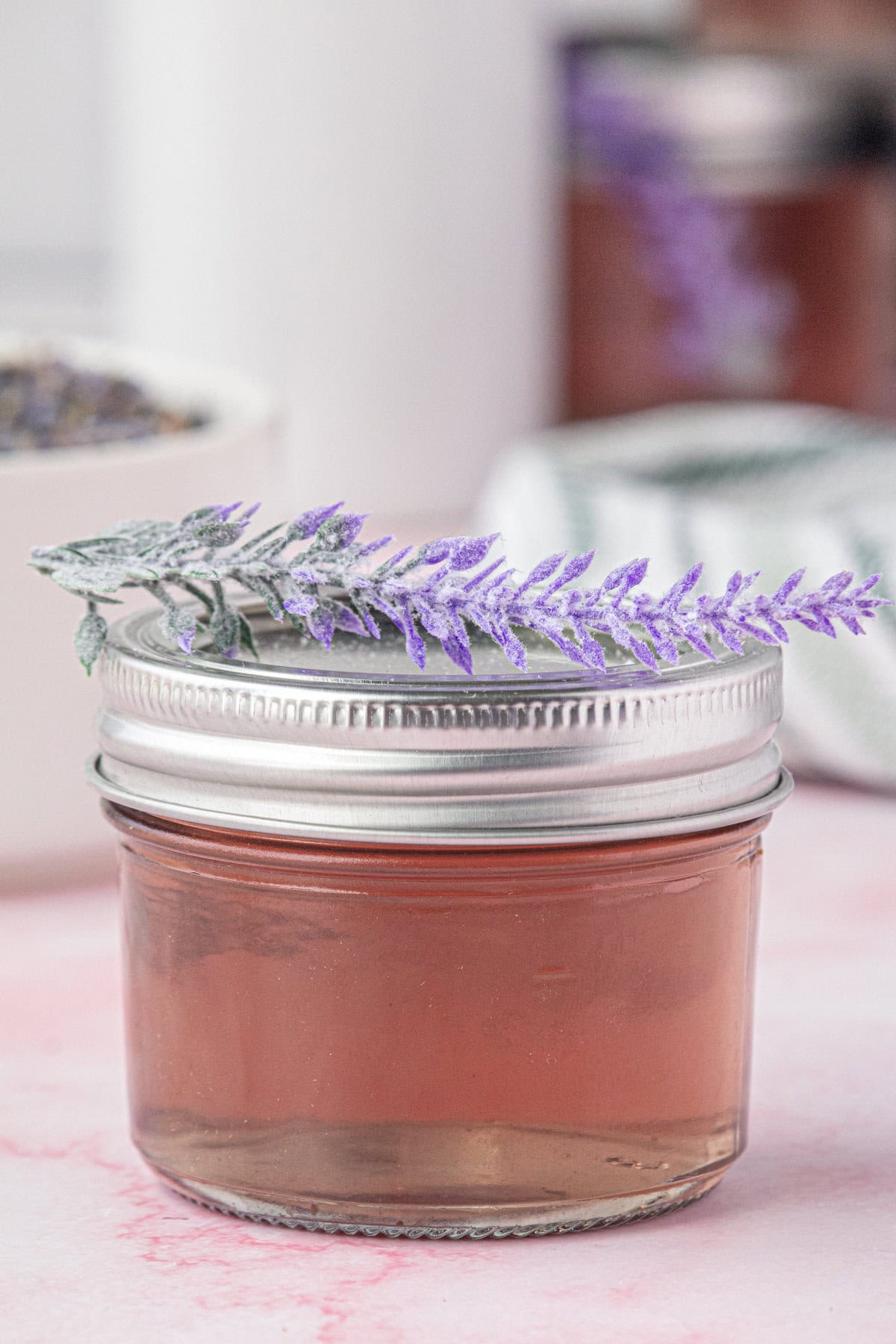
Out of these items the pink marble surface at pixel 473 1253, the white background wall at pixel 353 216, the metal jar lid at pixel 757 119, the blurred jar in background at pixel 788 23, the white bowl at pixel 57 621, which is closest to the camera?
the pink marble surface at pixel 473 1253

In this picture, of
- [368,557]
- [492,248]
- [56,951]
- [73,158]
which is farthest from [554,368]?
[368,557]

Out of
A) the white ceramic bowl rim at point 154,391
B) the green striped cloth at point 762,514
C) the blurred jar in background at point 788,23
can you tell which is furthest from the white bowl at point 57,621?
the blurred jar in background at point 788,23

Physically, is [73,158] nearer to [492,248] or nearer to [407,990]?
[492,248]

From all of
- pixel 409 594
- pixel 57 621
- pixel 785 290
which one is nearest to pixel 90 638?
pixel 409 594

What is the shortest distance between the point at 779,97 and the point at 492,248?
166mm

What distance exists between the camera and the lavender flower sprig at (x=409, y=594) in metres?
0.25

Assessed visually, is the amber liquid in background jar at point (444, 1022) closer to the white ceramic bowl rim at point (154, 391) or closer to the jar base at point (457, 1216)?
the jar base at point (457, 1216)

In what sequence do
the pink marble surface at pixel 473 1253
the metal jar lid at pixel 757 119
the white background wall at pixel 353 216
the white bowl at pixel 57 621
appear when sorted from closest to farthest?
the pink marble surface at pixel 473 1253 < the white bowl at pixel 57 621 < the white background wall at pixel 353 216 < the metal jar lid at pixel 757 119

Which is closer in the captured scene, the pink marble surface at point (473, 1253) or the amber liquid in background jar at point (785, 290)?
the pink marble surface at point (473, 1253)

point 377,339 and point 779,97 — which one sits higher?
point 779,97

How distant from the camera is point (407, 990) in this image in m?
0.25

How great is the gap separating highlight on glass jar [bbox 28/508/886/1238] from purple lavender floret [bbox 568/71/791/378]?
0.59 m

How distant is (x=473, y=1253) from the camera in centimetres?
26

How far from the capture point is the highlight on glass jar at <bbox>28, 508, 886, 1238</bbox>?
25 cm
